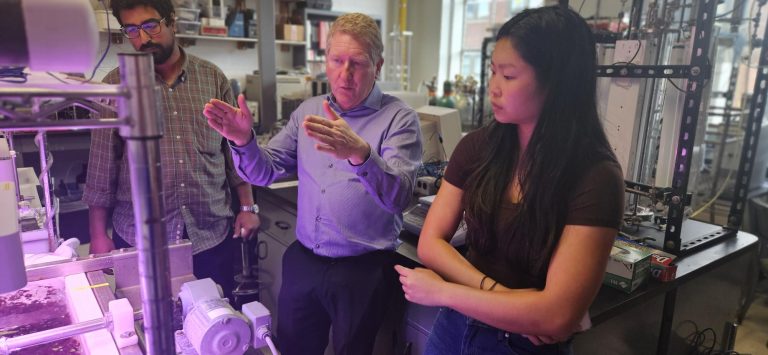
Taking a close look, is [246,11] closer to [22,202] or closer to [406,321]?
[22,202]

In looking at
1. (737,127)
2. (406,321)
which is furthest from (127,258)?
(737,127)

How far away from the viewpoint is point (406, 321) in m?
1.44

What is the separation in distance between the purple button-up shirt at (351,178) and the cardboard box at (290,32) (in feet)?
12.6

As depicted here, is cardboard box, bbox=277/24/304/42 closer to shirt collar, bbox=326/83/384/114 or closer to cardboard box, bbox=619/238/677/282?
shirt collar, bbox=326/83/384/114

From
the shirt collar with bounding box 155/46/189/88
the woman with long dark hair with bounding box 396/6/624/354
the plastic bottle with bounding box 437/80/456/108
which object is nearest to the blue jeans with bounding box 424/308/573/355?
the woman with long dark hair with bounding box 396/6/624/354

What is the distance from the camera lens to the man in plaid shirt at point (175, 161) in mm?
1615

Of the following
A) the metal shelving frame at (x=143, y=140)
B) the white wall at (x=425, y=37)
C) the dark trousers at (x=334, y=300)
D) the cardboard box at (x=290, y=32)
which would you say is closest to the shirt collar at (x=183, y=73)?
the dark trousers at (x=334, y=300)

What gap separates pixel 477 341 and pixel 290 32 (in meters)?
4.53

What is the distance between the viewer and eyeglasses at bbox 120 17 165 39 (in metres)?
1.53

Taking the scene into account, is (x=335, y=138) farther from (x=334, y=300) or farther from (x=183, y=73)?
(x=183, y=73)

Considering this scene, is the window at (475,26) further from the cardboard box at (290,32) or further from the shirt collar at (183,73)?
Answer: the shirt collar at (183,73)

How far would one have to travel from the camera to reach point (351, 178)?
4.40 feet

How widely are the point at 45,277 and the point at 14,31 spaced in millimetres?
857

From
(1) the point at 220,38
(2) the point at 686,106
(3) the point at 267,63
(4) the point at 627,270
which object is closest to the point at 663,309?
(4) the point at 627,270
